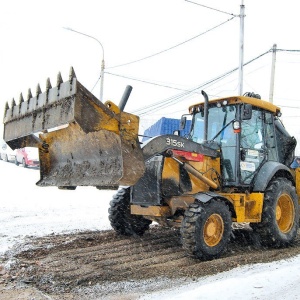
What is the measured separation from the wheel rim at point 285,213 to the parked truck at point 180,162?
0.02 metres

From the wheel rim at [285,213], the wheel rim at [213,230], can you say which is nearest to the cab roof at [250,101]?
the wheel rim at [285,213]

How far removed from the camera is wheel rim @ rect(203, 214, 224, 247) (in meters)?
5.70

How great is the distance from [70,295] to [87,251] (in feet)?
6.09

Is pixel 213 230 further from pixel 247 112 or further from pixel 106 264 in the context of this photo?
pixel 247 112

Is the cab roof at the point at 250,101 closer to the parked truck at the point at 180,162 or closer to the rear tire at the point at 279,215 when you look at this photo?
the parked truck at the point at 180,162

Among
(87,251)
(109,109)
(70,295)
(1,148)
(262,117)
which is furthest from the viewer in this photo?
(1,148)

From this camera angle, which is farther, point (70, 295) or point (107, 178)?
point (107, 178)

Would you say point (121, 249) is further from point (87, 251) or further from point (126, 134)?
point (126, 134)

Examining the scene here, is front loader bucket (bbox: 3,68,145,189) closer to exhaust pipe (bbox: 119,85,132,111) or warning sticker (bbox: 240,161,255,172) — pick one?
exhaust pipe (bbox: 119,85,132,111)

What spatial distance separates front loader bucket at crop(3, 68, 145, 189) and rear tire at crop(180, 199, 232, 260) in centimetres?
123

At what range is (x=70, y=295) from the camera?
13.8 ft

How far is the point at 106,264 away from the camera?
210 inches

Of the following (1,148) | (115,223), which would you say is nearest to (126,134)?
(115,223)

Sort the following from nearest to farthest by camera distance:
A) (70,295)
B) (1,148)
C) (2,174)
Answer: (70,295), (2,174), (1,148)
